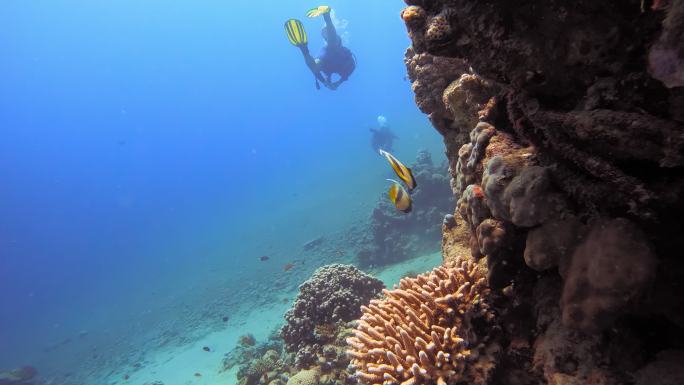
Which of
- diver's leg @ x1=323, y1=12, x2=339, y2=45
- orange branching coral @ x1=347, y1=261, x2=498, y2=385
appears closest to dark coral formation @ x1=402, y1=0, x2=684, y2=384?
orange branching coral @ x1=347, y1=261, x2=498, y2=385

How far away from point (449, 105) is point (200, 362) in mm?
14421

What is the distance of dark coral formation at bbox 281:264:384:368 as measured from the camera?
21.1ft

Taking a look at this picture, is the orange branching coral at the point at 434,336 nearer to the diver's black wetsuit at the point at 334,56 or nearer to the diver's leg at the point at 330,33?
the diver's black wetsuit at the point at 334,56

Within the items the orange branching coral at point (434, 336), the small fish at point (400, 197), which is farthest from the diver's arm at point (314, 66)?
the orange branching coral at point (434, 336)

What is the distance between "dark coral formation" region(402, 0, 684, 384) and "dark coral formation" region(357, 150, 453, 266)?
11.3m

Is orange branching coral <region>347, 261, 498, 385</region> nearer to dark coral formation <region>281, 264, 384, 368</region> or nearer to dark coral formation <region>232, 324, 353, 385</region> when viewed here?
dark coral formation <region>232, 324, 353, 385</region>

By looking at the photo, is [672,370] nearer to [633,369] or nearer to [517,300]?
[633,369]

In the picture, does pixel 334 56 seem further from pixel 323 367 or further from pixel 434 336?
pixel 434 336

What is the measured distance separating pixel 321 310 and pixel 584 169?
5556 millimetres

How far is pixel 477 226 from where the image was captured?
3021 millimetres

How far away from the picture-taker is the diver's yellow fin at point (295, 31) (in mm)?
12367

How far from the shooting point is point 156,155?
156375 mm

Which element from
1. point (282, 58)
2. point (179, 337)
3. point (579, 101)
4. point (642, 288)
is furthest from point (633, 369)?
point (282, 58)

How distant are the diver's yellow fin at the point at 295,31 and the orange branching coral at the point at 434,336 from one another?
11.1m
